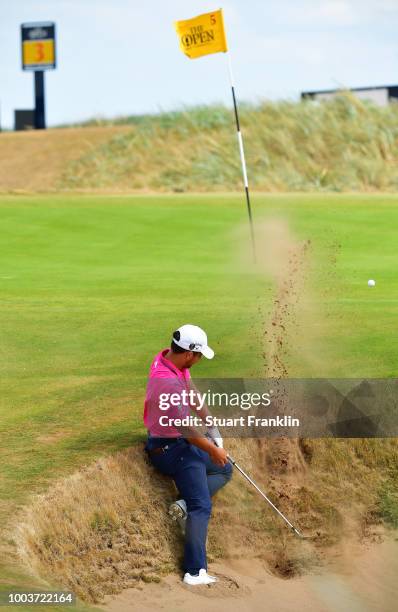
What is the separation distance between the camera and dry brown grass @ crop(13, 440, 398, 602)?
9.24 m

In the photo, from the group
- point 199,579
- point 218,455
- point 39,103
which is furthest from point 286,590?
point 39,103

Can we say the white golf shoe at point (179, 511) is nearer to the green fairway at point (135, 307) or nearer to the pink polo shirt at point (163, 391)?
the pink polo shirt at point (163, 391)

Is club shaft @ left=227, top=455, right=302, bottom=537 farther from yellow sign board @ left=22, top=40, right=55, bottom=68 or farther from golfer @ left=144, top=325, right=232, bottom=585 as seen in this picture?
yellow sign board @ left=22, top=40, right=55, bottom=68

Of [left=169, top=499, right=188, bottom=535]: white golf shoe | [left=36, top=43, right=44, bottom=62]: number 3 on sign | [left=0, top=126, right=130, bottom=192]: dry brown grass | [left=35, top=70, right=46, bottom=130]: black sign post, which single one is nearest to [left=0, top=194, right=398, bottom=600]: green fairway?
[left=169, top=499, right=188, bottom=535]: white golf shoe

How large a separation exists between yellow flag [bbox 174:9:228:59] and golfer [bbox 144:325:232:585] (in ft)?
64.3

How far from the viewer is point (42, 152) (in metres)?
60.7

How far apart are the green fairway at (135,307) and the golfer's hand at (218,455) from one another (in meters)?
1.47

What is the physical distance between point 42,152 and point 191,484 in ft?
173

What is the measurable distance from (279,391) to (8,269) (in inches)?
546

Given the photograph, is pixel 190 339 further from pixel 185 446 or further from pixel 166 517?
pixel 166 517

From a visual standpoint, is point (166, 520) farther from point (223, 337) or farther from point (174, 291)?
point (174, 291)

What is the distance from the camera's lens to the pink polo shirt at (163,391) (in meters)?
9.77

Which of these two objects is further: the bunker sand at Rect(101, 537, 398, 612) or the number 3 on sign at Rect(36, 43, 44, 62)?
the number 3 on sign at Rect(36, 43, 44, 62)

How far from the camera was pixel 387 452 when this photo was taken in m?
12.0
